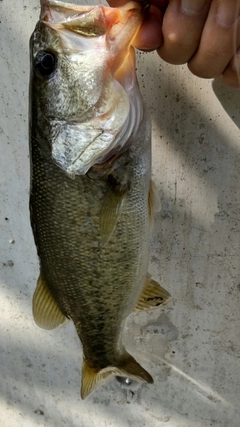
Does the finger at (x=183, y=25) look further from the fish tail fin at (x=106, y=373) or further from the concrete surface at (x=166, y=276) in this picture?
the fish tail fin at (x=106, y=373)

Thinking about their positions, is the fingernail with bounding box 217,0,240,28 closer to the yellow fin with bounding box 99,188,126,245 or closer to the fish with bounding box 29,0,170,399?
the fish with bounding box 29,0,170,399

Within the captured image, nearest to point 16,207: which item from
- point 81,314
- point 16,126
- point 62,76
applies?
point 16,126

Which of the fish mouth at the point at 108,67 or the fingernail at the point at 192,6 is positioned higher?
the fingernail at the point at 192,6

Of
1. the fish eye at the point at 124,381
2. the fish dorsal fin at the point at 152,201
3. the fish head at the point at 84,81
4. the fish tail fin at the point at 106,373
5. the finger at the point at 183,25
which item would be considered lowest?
the fish eye at the point at 124,381

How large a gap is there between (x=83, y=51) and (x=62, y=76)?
0.05 metres

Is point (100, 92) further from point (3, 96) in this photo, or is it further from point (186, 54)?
point (3, 96)

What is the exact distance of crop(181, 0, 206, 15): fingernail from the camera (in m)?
0.59

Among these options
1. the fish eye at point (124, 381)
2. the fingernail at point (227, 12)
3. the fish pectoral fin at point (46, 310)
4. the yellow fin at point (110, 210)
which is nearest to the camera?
the fingernail at point (227, 12)

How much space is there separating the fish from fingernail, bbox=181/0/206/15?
58 millimetres

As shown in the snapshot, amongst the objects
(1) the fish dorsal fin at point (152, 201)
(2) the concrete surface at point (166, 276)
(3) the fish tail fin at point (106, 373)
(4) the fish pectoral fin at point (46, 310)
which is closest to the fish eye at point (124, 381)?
(2) the concrete surface at point (166, 276)

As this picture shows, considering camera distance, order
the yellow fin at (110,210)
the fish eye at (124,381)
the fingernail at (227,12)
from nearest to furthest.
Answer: the fingernail at (227,12) → the yellow fin at (110,210) → the fish eye at (124,381)

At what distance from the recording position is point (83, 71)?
636 mm

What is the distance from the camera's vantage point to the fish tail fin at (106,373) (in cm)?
85

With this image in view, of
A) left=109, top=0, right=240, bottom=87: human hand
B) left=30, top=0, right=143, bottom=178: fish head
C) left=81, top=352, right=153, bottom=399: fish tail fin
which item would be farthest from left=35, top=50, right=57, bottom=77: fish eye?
left=81, top=352, right=153, bottom=399: fish tail fin
